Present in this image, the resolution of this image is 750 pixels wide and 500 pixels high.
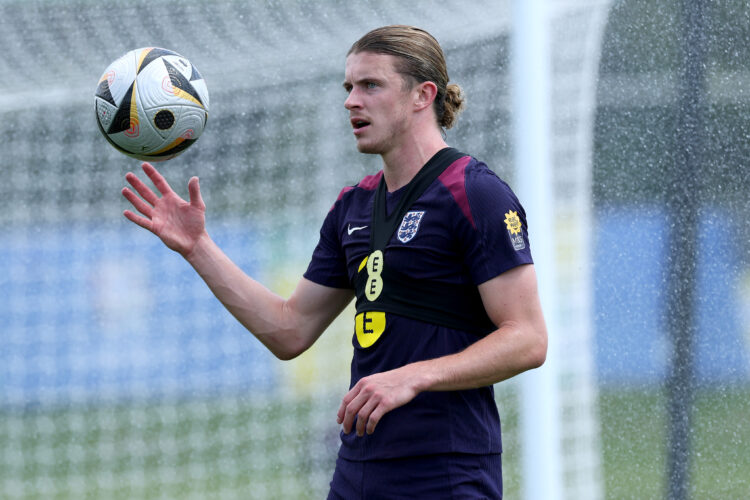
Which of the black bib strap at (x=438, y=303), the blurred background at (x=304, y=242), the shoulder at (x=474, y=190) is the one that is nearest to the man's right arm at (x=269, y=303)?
the black bib strap at (x=438, y=303)

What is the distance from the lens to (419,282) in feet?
8.53

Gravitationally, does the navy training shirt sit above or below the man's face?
below

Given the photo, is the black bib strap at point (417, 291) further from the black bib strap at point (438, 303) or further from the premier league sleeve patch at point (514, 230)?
the premier league sleeve patch at point (514, 230)

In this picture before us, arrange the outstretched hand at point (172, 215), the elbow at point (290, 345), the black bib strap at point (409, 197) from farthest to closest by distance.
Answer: the elbow at point (290, 345) < the outstretched hand at point (172, 215) < the black bib strap at point (409, 197)

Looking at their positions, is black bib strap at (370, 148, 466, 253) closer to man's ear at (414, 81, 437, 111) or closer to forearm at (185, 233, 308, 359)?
man's ear at (414, 81, 437, 111)

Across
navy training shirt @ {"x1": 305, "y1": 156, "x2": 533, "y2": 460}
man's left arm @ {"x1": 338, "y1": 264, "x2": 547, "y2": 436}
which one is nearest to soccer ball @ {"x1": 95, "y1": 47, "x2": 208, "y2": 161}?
navy training shirt @ {"x1": 305, "y1": 156, "x2": 533, "y2": 460}

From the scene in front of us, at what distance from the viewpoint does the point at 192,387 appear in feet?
17.3

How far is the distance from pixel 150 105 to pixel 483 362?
4.56 ft

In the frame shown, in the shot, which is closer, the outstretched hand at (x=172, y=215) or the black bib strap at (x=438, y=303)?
the black bib strap at (x=438, y=303)

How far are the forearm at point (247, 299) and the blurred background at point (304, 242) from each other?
1.82m

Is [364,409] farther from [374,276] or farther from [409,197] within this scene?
[409,197]

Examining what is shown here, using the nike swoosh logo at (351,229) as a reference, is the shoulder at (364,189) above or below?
above

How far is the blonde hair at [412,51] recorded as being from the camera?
2.83 m

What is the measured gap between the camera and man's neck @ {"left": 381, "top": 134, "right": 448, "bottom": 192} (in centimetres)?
278
